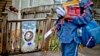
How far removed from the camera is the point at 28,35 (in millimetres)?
9703

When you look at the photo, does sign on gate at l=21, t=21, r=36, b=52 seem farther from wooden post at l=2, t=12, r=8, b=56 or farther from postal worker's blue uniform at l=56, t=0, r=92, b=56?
postal worker's blue uniform at l=56, t=0, r=92, b=56

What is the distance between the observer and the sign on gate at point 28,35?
31.6ft

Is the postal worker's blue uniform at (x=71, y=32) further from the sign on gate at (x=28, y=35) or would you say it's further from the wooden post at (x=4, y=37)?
the sign on gate at (x=28, y=35)

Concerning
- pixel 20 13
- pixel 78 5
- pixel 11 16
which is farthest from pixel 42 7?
pixel 78 5

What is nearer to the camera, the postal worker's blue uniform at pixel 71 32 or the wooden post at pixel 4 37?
the postal worker's blue uniform at pixel 71 32

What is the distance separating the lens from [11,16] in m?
15.0

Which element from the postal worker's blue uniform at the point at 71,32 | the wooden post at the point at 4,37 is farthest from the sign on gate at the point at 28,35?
the postal worker's blue uniform at the point at 71,32

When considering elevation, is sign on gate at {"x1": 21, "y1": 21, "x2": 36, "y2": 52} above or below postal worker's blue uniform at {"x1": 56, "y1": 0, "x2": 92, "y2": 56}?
below

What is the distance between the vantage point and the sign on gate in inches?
379

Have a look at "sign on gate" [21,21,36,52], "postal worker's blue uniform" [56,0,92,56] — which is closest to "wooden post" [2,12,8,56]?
"sign on gate" [21,21,36,52]

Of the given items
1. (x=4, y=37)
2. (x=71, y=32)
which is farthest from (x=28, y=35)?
(x=71, y=32)

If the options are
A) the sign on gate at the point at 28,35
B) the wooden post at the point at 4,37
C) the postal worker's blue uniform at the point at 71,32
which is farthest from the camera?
the sign on gate at the point at 28,35

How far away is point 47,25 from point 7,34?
1461 millimetres

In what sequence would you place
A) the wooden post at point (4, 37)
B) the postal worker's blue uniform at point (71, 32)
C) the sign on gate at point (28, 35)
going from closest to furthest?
the postal worker's blue uniform at point (71, 32)
the wooden post at point (4, 37)
the sign on gate at point (28, 35)
